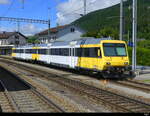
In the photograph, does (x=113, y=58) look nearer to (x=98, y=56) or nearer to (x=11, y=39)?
(x=98, y=56)

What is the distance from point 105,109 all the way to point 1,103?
13.8 feet

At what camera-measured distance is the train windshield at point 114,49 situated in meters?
18.6

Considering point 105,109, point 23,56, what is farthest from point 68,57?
point 23,56

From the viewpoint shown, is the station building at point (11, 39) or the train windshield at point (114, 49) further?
the station building at point (11, 39)

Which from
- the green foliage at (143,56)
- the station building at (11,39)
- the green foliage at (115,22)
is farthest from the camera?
the station building at (11,39)

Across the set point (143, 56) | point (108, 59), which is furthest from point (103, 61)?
point (143, 56)

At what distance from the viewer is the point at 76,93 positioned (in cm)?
1342

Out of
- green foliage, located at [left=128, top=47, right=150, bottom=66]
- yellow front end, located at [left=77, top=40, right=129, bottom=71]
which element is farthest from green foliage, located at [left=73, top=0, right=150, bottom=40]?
yellow front end, located at [left=77, top=40, right=129, bottom=71]

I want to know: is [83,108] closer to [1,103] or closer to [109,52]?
→ [1,103]

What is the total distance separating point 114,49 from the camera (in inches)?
751

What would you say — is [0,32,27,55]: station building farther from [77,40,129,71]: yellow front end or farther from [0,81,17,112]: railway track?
[0,81,17,112]: railway track

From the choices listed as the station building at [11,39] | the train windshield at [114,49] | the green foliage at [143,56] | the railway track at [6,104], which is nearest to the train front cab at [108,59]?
the train windshield at [114,49]

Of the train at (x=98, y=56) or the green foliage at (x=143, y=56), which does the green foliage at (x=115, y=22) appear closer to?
the green foliage at (x=143, y=56)

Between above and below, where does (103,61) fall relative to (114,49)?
below
